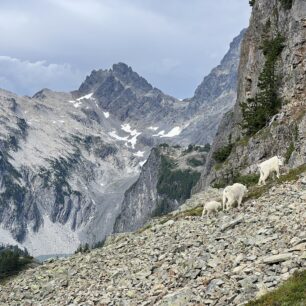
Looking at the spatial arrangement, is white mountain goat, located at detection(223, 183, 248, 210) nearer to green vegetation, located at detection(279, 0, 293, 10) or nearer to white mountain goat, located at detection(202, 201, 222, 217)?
white mountain goat, located at detection(202, 201, 222, 217)

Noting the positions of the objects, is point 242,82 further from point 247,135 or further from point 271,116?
point 271,116

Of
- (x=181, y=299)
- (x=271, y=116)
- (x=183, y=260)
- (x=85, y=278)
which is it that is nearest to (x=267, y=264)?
(x=181, y=299)

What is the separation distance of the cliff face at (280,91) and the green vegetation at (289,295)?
39.8 m

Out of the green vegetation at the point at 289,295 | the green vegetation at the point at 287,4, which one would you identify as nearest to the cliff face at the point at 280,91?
the green vegetation at the point at 287,4

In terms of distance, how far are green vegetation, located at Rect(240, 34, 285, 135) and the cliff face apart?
98 cm

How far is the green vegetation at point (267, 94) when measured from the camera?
85562 millimetres

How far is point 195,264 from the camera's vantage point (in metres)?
24.4

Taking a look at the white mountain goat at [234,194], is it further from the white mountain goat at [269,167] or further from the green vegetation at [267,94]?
the green vegetation at [267,94]

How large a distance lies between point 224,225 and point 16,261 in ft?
571

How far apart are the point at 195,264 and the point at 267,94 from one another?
66.8 meters

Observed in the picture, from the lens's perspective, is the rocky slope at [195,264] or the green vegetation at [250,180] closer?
the rocky slope at [195,264]

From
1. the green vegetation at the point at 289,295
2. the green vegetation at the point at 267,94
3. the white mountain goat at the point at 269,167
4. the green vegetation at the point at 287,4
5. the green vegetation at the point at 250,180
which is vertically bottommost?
the green vegetation at the point at 289,295

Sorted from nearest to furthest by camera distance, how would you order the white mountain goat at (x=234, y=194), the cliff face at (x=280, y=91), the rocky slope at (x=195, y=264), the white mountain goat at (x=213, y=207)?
the rocky slope at (x=195, y=264) → the white mountain goat at (x=234, y=194) → the white mountain goat at (x=213, y=207) → the cliff face at (x=280, y=91)

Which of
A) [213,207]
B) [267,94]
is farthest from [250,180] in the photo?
[267,94]
